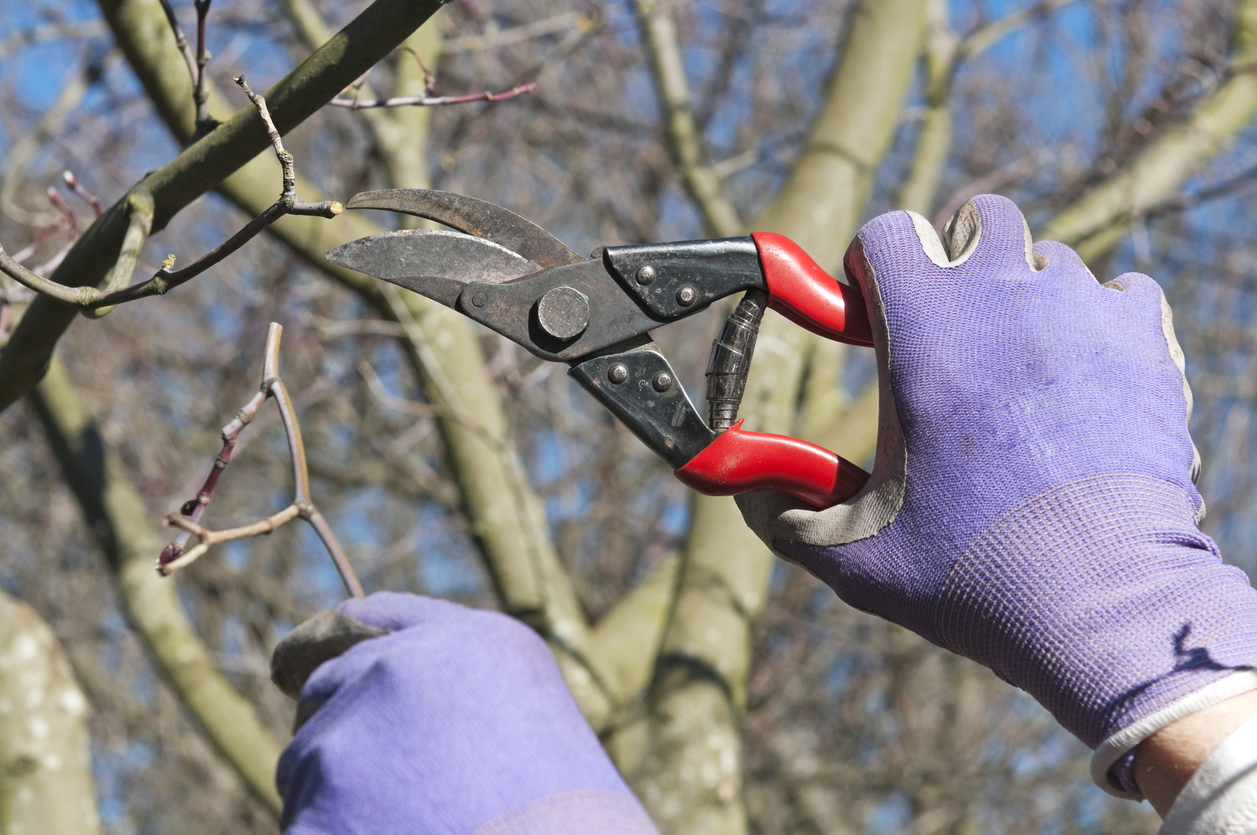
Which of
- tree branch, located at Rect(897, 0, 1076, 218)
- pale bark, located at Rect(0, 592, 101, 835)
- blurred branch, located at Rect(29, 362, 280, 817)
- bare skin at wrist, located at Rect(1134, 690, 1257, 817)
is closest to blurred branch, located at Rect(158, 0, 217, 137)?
bare skin at wrist, located at Rect(1134, 690, 1257, 817)

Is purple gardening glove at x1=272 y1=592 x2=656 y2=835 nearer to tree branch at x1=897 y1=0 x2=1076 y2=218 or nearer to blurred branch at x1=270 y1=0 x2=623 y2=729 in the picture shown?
blurred branch at x1=270 y1=0 x2=623 y2=729

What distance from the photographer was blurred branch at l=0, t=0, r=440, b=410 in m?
1.19

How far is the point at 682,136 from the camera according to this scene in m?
3.71

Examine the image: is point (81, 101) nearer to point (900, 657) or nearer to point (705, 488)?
point (705, 488)

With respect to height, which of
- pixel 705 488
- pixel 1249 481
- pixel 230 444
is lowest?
pixel 1249 481

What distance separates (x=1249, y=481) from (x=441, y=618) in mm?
6960

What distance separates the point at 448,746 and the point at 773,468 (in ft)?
1.82

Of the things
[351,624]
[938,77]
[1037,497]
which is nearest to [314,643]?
[351,624]

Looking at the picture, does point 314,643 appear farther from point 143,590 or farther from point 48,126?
point 48,126

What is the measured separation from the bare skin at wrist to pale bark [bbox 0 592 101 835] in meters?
2.31

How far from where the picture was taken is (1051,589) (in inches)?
44.7

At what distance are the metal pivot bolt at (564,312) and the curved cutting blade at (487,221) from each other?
0.06 meters

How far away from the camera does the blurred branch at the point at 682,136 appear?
364 cm

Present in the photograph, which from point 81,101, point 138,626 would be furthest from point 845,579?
point 81,101
